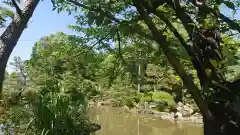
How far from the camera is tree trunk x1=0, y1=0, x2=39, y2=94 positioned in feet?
6.38

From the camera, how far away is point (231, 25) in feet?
2.86

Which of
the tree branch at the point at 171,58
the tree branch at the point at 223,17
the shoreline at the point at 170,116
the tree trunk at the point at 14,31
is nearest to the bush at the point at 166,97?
the shoreline at the point at 170,116

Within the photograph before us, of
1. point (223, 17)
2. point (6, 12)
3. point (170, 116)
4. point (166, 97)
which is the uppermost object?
point (6, 12)

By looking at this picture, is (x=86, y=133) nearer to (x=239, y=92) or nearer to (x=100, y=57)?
(x=100, y=57)

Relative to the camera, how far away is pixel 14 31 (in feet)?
6.68

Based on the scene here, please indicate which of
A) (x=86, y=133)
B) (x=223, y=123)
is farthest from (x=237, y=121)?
(x=86, y=133)

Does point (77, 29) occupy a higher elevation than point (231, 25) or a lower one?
higher

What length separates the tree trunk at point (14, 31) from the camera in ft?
6.38

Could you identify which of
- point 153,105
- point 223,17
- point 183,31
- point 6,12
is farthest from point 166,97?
point 223,17

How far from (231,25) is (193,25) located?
0.21 meters

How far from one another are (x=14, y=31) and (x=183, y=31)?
121 cm

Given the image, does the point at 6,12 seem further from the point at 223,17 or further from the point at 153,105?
the point at 153,105

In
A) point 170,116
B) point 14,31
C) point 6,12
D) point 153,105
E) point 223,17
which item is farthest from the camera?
point 153,105

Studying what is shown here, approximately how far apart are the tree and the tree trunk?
100 centimetres
